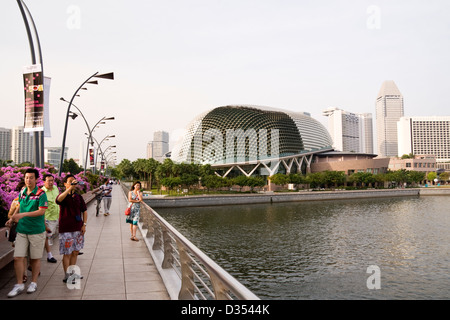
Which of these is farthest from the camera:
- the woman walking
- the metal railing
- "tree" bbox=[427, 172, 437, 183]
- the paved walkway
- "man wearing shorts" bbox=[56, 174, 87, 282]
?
"tree" bbox=[427, 172, 437, 183]

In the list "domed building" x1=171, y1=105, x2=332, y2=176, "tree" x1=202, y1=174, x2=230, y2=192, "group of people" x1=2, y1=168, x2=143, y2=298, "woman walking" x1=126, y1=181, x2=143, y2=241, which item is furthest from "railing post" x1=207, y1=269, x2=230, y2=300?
"domed building" x1=171, y1=105, x2=332, y2=176

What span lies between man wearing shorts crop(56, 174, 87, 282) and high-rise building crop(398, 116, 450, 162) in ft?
663

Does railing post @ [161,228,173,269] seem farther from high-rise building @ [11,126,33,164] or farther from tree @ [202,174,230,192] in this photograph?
high-rise building @ [11,126,33,164]

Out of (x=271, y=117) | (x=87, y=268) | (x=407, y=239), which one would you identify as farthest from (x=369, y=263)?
(x=271, y=117)

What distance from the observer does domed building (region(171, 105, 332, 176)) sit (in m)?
86.4

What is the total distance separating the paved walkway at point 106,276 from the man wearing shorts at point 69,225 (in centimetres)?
48

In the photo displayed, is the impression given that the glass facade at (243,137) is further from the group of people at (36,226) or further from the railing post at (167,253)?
the group of people at (36,226)

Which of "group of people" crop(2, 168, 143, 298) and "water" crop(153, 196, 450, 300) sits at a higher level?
"group of people" crop(2, 168, 143, 298)

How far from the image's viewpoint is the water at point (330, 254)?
12565mm

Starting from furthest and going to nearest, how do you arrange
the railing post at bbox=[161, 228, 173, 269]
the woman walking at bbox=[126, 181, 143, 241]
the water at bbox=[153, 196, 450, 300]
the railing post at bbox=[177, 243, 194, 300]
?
1. the water at bbox=[153, 196, 450, 300]
2. the woman walking at bbox=[126, 181, 143, 241]
3. the railing post at bbox=[161, 228, 173, 269]
4. the railing post at bbox=[177, 243, 194, 300]

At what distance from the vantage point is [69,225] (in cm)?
602

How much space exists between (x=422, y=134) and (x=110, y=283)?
676 feet

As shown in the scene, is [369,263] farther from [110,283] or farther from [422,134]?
[422,134]

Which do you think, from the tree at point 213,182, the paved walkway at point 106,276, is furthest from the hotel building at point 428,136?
the paved walkway at point 106,276
